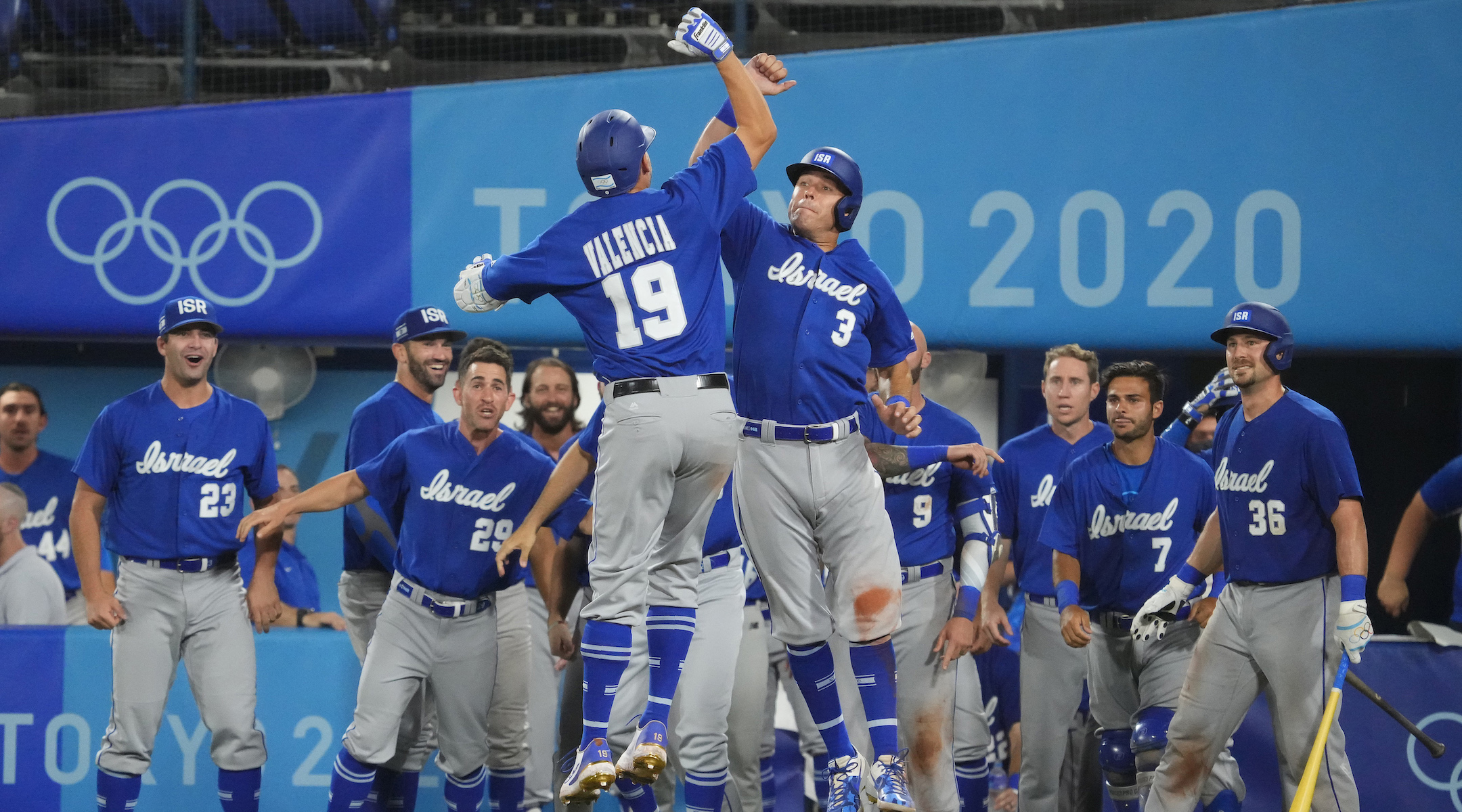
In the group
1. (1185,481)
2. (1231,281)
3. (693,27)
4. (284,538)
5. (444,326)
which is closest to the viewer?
(693,27)

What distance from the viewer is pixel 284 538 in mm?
7379

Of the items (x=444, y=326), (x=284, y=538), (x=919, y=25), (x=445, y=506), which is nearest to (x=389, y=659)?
(x=445, y=506)

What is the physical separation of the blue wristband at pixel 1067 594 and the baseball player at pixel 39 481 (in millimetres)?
4882

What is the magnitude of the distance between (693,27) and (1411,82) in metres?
4.59

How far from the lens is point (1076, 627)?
529 centimetres

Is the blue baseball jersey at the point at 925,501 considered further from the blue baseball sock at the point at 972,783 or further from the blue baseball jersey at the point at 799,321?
the blue baseball jersey at the point at 799,321

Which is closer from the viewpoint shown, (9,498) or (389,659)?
(389,659)

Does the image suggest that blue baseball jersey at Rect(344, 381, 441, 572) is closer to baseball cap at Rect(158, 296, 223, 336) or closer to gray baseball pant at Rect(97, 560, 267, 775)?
gray baseball pant at Rect(97, 560, 267, 775)

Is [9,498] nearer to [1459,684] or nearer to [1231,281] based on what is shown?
[1231,281]

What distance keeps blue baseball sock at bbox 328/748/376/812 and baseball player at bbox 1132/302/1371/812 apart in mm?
3024

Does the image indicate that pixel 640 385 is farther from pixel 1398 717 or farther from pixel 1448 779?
pixel 1448 779

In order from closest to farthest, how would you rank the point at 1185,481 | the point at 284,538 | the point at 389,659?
the point at 389,659 < the point at 1185,481 < the point at 284,538

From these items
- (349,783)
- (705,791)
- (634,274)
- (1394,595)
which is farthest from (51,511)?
(1394,595)

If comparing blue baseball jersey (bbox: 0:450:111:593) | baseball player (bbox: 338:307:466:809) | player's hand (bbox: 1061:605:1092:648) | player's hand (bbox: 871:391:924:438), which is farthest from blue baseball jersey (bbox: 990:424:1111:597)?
blue baseball jersey (bbox: 0:450:111:593)
